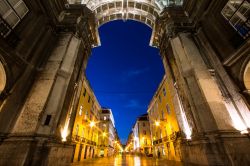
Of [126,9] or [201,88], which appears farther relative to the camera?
[126,9]

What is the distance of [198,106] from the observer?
9367mm

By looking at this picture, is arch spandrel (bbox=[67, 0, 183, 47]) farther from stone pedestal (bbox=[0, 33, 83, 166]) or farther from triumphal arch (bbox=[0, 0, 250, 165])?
stone pedestal (bbox=[0, 33, 83, 166])

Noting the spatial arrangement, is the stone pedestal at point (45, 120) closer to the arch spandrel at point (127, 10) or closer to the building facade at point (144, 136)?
the arch spandrel at point (127, 10)

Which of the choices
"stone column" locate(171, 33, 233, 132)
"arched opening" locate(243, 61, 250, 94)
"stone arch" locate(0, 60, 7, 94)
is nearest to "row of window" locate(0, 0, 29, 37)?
"stone arch" locate(0, 60, 7, 94)

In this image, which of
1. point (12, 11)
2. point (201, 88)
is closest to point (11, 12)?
point (12, 11)

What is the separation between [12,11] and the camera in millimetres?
8812

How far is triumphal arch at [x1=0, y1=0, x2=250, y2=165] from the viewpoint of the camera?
7.73 m

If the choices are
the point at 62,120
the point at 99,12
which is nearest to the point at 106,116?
the point at 99,12

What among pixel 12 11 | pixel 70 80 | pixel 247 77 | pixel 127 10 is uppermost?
pixel 127 10

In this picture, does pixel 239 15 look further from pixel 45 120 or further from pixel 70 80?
pixel 45 120

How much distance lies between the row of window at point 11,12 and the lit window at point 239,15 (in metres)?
14.8

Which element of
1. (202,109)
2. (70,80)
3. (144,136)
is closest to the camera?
(202,109)

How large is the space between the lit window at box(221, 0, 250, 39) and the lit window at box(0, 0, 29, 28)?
15.1 meters

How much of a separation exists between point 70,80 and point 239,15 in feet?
44.8
